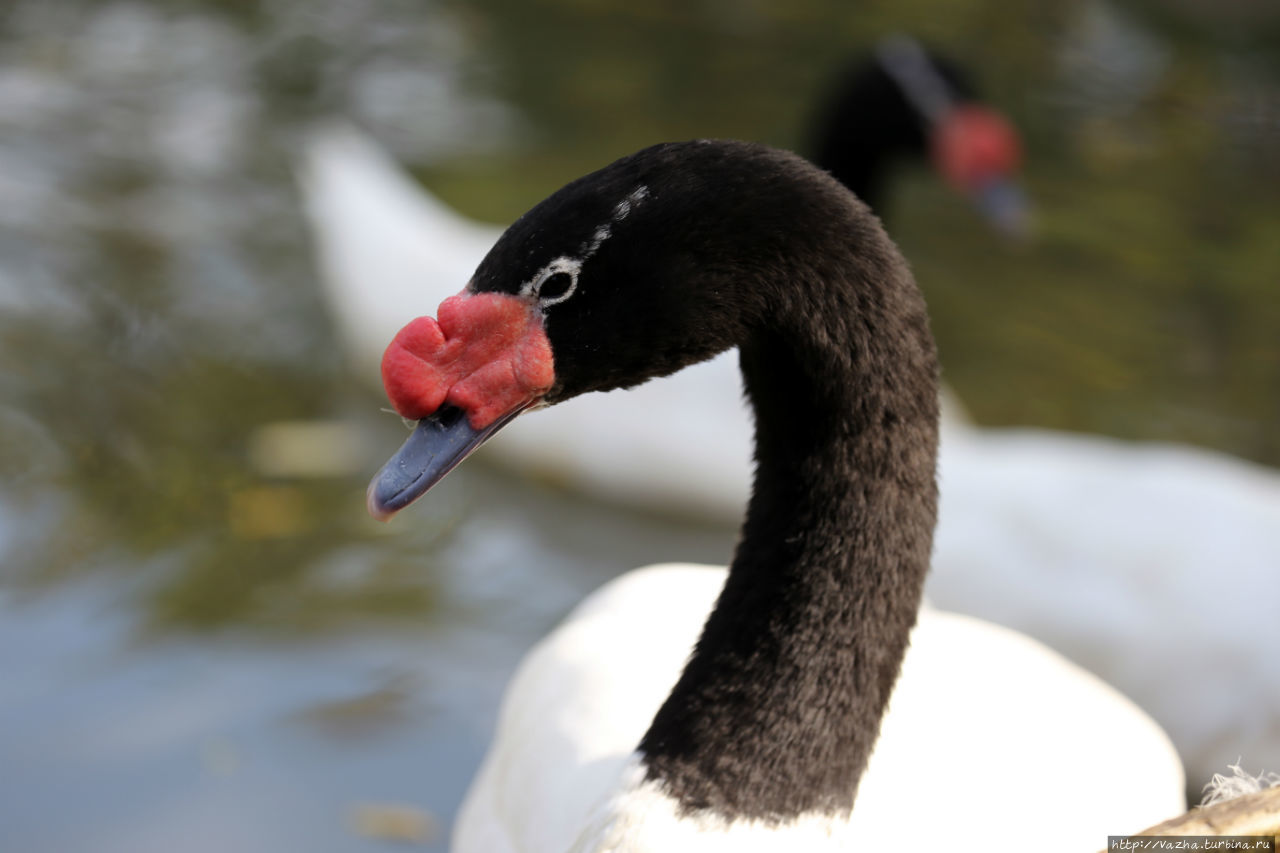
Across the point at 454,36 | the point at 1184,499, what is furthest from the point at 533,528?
the point at 454,36

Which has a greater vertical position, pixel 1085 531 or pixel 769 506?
pixel 1085 531

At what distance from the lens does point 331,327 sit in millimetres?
5203

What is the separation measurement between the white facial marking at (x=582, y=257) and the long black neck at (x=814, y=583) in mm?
234

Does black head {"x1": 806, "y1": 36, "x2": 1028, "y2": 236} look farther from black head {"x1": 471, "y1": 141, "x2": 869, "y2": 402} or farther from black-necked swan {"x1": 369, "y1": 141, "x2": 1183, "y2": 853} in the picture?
black head {"x1": 471, "y1": 141, "x2": 869, "y2": 402}

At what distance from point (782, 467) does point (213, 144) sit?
4.61 meters

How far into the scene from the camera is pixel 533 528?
14.4 ft

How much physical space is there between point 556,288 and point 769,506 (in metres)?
0.45

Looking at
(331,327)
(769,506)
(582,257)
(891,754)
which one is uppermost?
(331,327)

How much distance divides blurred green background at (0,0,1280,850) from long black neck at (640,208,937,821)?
1.39m

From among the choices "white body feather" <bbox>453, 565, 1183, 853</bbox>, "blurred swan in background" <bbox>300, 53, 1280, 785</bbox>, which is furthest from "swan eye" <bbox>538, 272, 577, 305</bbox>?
"blurred swan in background" <bbox>300, 53, 1280, 785</bbox>

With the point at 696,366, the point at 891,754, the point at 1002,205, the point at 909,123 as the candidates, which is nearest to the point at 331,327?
the point at 696,366

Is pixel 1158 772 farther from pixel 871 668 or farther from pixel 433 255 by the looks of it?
pixel 433 255

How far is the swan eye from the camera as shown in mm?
1832

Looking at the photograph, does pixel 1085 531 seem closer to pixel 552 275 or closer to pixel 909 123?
pixel 909 123
